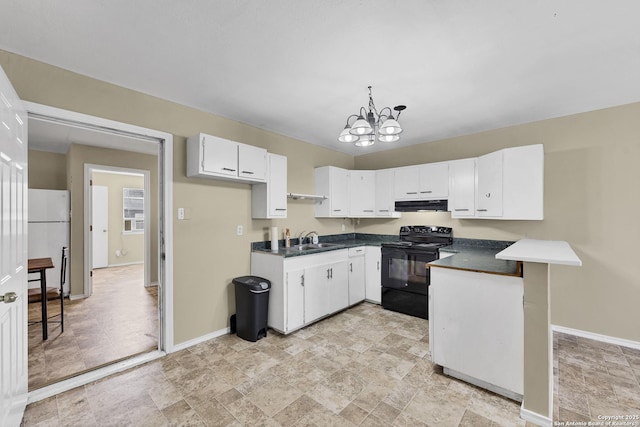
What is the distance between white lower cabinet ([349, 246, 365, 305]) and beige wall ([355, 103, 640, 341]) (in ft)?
6.60

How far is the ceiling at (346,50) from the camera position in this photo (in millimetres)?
1564

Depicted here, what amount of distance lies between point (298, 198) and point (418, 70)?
7.87ft

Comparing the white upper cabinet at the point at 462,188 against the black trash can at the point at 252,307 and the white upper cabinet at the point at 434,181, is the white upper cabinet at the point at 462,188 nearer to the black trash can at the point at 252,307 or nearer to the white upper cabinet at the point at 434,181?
the white upper cabinet at the point at 434,181

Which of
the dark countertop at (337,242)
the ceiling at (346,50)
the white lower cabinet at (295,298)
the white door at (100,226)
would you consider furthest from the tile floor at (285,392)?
the white door at (100,226)

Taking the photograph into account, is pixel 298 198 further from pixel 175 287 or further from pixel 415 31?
pixel 415 31

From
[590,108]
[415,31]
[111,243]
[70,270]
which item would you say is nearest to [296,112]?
[415,31]

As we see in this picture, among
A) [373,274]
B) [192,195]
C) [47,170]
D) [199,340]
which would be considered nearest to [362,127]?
[192,195]

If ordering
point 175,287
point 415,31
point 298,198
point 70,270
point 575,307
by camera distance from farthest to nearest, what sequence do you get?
point 70,270
point 298,198
point 575,307
point 175,287
point 415,31

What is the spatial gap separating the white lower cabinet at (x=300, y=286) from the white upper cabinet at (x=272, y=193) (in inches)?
20.1

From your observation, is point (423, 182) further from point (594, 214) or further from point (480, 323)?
point (480, 323)

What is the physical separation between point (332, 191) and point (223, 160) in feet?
6.08

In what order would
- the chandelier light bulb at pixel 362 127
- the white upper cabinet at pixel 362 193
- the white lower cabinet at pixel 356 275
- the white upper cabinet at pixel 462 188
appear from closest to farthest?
the chandelier light bulb at pixel 362 127
the white upper cabinet at pixel 462 188
the white lower cabinet at pixel 356 275
the white upper cabinet at pixel 362 193

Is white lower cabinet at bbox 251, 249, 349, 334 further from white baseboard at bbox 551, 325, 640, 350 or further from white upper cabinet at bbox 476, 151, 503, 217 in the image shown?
white baseboard at bbox 551, 325, 640, 350

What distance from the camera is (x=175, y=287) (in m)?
2.78
